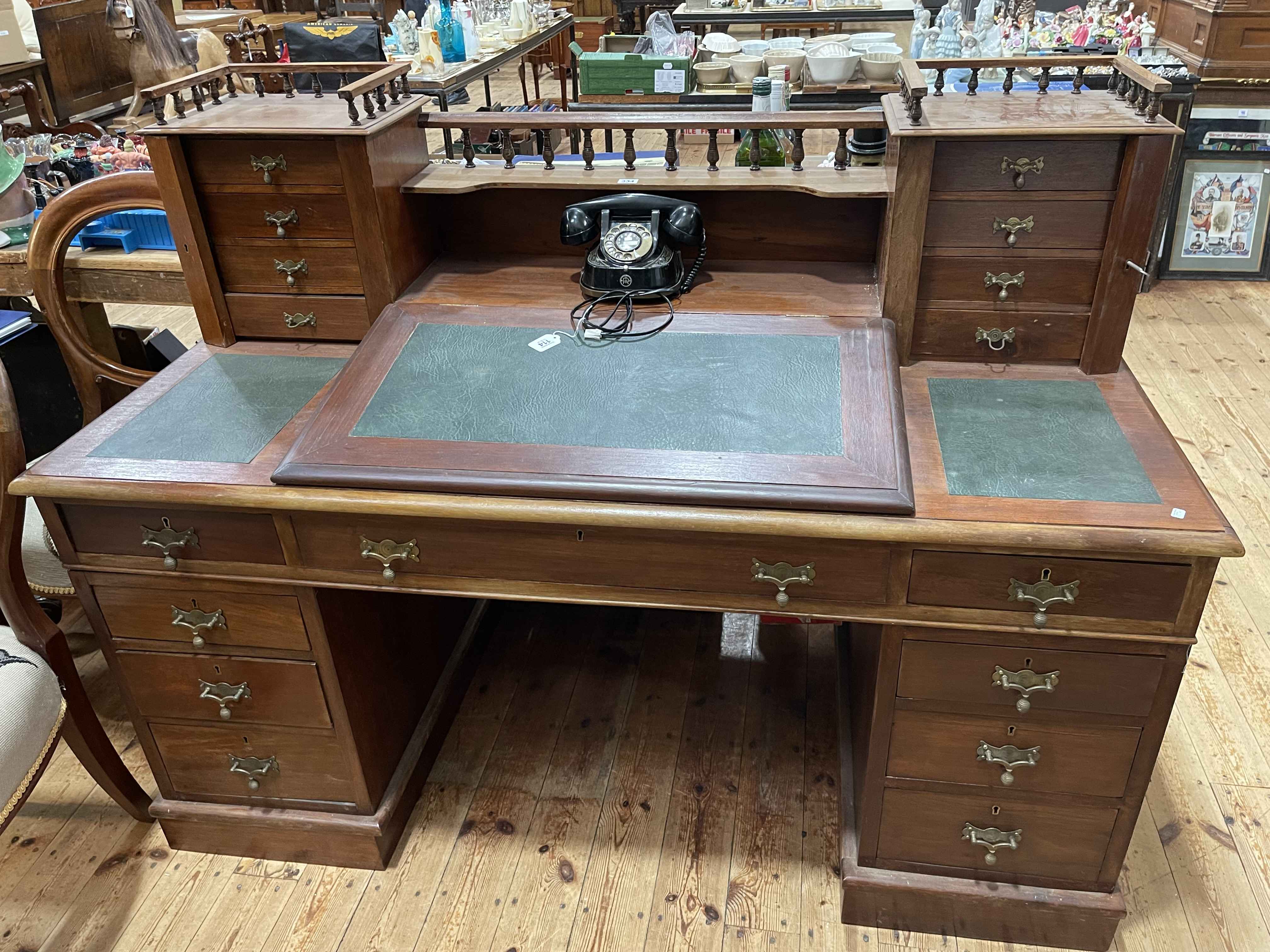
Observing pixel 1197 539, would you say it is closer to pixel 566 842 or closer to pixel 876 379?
pixel 876 379

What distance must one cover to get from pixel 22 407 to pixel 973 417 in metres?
2.47

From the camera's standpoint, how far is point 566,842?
182 cm

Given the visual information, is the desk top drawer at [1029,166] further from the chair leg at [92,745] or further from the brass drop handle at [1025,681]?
the chair leg at [92,745]

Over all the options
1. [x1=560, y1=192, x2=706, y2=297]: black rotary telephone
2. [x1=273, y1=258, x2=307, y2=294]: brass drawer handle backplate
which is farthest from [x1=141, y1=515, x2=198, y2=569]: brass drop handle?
[x1=560, y1=192, x2=706, y2=297]: black rotary telephone

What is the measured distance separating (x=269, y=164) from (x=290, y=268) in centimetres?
18

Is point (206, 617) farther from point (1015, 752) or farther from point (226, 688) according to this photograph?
point (1015, 752)

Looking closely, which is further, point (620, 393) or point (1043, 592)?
point (620, 393)

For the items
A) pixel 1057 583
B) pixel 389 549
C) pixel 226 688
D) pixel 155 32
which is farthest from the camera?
pixel 155 32

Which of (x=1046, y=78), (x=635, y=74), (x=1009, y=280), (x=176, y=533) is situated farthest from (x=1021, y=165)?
(x=635, y=74)

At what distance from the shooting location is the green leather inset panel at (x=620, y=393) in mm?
1369

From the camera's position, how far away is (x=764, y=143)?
6.46 ft

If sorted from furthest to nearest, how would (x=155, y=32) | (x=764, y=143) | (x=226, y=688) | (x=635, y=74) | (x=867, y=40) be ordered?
(x=155, y=32) < (x=867, y=40) < (x=635, y=74) < (x=764, y=143) < (x=226, y=688)

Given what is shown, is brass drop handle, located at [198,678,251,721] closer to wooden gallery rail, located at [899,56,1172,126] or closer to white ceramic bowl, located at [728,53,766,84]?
wooden gallery rail, located at [899,56,1172,126]

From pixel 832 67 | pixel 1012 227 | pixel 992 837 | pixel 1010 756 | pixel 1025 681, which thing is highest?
pixel 1012 227
